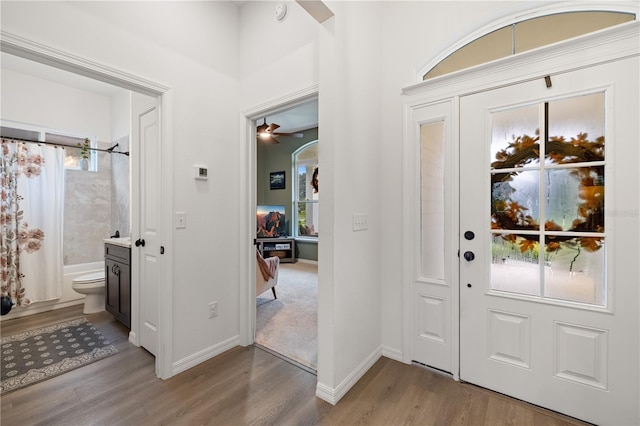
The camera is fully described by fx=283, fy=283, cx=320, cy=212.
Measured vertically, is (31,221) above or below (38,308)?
above

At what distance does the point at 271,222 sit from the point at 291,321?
13.0 feet

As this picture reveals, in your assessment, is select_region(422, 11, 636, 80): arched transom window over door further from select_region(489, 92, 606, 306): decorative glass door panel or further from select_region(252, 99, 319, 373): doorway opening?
select_region(252, 99, 319, 373): doorway opening

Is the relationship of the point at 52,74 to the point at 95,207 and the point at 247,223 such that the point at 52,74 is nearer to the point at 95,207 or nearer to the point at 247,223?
the point at 95,207

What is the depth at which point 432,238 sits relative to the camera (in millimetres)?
2162

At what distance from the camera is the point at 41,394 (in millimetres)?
1902

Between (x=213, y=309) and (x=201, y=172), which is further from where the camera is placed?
(x=213, y=309)

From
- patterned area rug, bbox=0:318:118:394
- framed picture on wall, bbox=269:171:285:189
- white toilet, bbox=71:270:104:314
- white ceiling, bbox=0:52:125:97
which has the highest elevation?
white ceiling, bbox=0:52:125:97

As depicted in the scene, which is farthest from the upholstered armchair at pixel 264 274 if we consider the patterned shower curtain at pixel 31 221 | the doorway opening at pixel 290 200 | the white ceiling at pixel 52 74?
the white ceiling at pixel 52 74

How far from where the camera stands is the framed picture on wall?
715 centimetres

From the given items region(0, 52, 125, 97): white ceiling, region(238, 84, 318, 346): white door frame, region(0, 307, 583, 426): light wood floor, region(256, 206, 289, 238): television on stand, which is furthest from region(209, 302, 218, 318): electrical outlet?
region(256, 206, 289, 238): television on stand

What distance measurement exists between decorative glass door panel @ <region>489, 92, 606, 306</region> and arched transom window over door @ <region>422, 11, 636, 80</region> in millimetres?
382

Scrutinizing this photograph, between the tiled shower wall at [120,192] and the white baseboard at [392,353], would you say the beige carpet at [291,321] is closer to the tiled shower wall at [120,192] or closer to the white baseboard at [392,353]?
the white baseboard at [392,353]

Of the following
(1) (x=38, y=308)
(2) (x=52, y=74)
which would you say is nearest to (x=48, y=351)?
(1) (x=38, y=308)

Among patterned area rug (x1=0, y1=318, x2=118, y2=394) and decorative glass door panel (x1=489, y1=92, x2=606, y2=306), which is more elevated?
decorative glass door panel (x1=489, y1=92, x2=606, y2=306)
